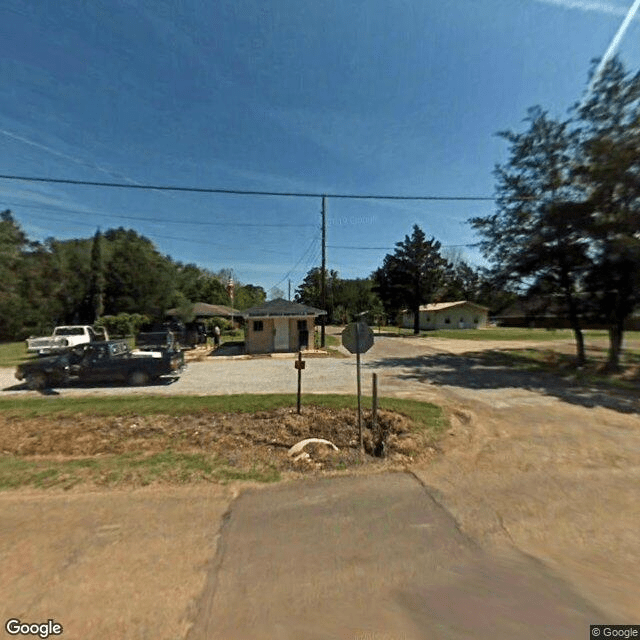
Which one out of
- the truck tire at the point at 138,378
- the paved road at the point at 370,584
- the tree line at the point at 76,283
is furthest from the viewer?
the tree line at the point at 76,283

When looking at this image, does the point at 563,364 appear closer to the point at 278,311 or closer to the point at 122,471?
the point at 278,311

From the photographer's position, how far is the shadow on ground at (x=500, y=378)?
9.98 m

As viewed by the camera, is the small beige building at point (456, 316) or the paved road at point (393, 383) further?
the small beige building at point (456, 316)

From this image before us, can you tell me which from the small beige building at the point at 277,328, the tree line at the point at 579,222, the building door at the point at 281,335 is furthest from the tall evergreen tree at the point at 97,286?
the tree line at the point at 579,222

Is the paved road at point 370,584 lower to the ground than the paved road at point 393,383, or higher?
higher

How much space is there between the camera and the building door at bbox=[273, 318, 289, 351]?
72.1ft

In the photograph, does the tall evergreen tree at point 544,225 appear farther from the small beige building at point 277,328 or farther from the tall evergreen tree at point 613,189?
the small beige building at point 277,328

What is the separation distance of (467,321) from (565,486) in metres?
50.3

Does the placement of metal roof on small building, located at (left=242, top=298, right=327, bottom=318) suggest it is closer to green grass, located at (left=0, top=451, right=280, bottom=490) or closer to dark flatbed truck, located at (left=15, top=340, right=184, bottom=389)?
dark flatbed truck, located at (left=15, top=340, right=184, bottom=389)

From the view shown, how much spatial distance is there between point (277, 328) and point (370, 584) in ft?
64.0

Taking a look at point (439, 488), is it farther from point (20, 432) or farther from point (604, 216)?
point (604, 216)

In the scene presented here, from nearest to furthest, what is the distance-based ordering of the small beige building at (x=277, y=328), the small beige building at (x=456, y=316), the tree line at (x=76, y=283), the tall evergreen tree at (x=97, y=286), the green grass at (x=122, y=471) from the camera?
the green grass at (x=122, y=471) < the small beige building at (x=277, y=328) < the tree line at (x=76, y=283) < the tall evergreen tree at (x=97, y=286) < the small beige building at (x=456, y=316)

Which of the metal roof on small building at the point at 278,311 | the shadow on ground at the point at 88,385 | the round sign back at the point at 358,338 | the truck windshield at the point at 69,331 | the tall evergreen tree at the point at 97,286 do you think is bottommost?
the shadow on ground at the point at 88,385

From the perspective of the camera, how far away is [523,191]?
1681cm
